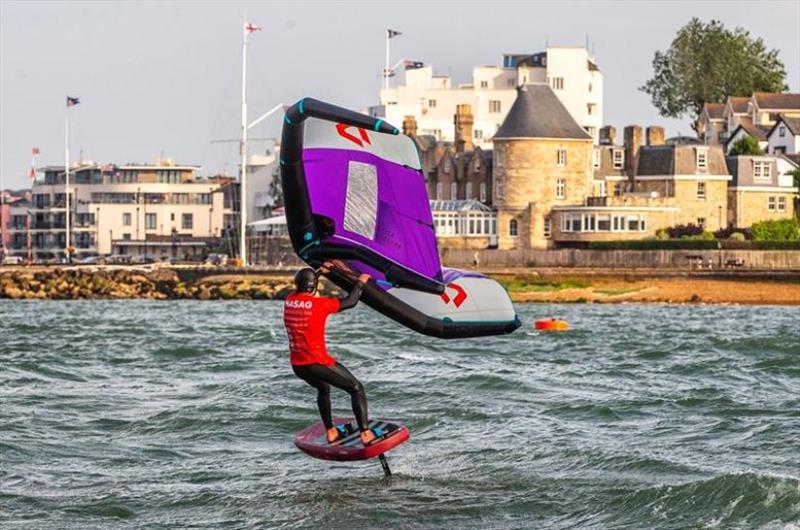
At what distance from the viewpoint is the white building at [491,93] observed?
110312 mm

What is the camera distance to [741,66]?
380 feet

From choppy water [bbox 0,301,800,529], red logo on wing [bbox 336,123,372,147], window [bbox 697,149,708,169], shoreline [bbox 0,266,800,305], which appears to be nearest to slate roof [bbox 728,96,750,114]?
window [bbox 697,149,708,169]

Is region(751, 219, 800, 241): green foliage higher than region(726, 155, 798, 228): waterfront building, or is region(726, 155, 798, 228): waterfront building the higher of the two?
region(726, 155, 798, 228): waterfront building

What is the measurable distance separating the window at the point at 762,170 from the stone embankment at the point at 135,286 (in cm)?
2697

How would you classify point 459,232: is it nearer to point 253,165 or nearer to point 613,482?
point 253,165

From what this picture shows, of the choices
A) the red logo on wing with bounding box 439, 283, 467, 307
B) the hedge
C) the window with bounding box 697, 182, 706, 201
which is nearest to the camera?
the red logo on wing with bounding box 439, 283, 467, 307

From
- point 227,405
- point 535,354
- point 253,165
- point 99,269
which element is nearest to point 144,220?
point 253,165

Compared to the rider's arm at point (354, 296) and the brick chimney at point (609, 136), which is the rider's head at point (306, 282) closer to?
the rider's arm at point (354, 296)

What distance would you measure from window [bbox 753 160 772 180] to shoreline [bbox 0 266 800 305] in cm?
1764

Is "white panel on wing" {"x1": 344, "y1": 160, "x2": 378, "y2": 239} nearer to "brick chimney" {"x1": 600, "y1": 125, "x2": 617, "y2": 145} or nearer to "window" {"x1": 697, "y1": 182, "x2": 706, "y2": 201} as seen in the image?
"window" {"x1": 697, "y1": 182, "x2": 706, "y2": 201}

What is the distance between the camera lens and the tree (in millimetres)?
115375


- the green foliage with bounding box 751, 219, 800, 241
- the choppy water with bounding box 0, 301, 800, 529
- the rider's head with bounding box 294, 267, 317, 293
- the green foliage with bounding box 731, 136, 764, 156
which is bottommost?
the choppy water with bounding box 0, 301, 800, 529

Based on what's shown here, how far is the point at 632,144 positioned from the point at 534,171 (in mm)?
7371

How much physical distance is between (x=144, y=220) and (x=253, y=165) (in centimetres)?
938
